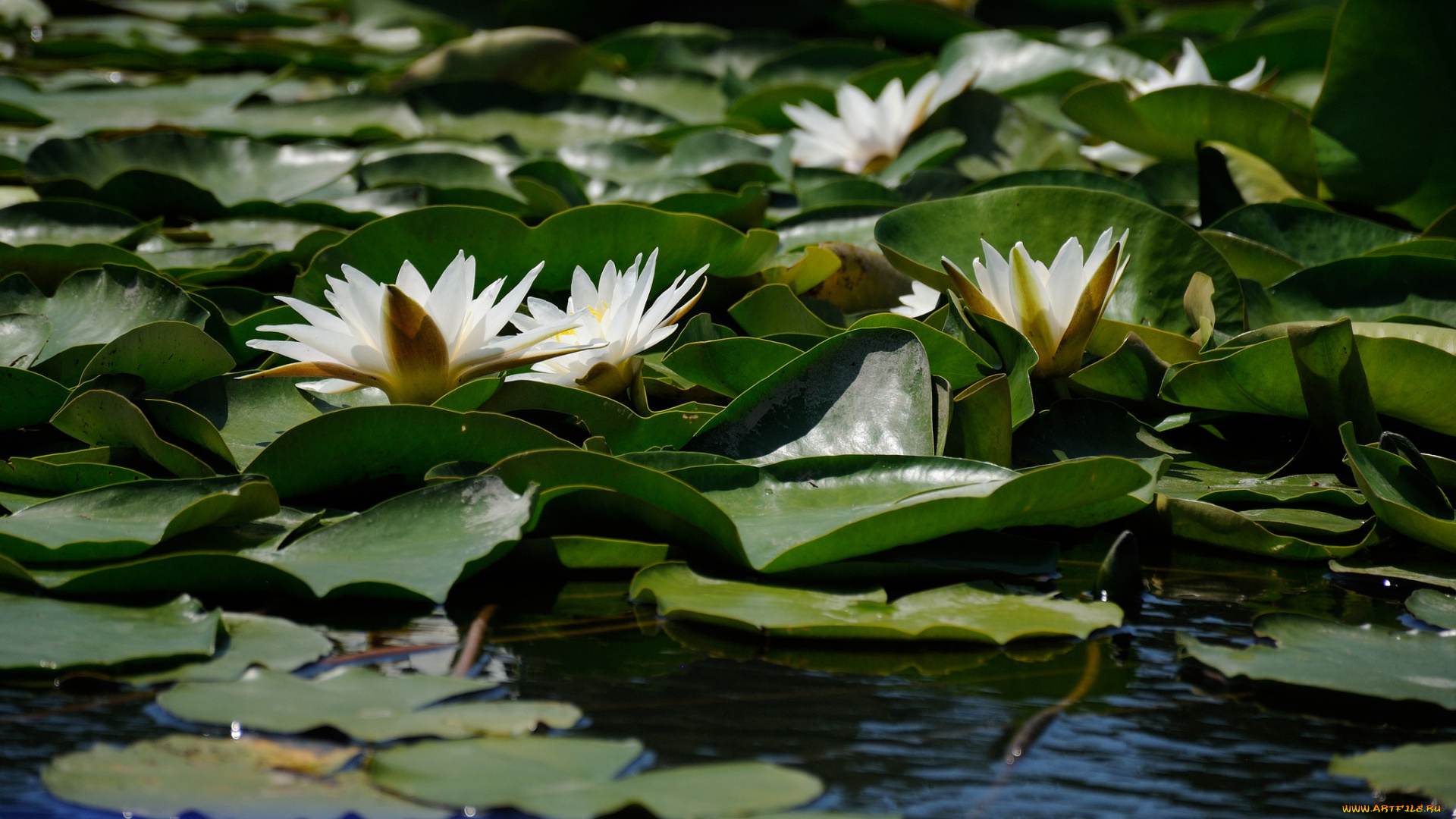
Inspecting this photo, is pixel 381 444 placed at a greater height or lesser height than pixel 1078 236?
lesser

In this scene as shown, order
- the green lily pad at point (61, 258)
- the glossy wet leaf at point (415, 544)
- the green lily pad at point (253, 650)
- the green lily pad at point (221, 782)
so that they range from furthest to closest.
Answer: the green lily pad at point (61, 258) < the glossy wet leaf at point (415, 544) < the green lily pad at point (253, 650) < the green lily pad at point (221, 782)

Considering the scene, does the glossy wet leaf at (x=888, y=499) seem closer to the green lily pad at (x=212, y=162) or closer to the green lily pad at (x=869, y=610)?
the green lily pad at (x=869, y=610)

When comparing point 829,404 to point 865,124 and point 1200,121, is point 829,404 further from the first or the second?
point 865,124

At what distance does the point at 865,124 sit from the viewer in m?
2.38

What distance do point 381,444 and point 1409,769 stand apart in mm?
881

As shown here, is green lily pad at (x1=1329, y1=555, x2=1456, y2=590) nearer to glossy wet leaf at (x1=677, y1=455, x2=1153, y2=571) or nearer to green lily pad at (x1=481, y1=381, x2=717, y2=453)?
glossy wet leaf at (x1=677, y1=455, x2=1153, y2=571)

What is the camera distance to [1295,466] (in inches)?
49.4

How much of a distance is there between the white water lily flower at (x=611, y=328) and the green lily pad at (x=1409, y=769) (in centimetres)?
74

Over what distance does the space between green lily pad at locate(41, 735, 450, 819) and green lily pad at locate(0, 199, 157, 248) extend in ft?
4.25

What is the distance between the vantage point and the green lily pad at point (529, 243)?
1.44 metres

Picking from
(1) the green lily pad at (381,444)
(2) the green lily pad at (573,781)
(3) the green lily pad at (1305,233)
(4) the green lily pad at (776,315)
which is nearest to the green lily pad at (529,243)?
(4) the green lily pad at (776,315)

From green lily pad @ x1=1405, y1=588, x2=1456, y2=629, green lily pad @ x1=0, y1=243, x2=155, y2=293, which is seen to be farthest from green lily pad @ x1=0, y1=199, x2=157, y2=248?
green lily pad @ x1=1405, y1=588, x2=1456, y2=629

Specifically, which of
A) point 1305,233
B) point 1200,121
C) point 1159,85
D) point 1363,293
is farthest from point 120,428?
point 1159,85

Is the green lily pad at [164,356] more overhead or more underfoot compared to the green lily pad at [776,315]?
more underfoot
